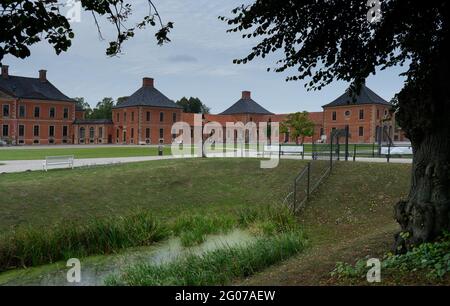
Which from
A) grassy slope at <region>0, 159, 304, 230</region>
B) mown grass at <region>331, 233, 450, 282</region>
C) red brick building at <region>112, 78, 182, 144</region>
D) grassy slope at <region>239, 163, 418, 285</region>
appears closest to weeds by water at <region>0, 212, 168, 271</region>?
grassy slope at <region>0, 159, 304, 230</region>

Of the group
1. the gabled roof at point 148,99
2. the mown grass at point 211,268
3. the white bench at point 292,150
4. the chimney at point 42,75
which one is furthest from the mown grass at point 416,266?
the chimney at point 42,75

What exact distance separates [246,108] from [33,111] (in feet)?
114

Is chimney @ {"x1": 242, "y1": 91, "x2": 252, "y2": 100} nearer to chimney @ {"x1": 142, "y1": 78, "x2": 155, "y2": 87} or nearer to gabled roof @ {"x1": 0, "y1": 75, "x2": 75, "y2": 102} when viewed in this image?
chimney @ {"x1": 142, "y1": 78, "x2": 155, "y2": 87}

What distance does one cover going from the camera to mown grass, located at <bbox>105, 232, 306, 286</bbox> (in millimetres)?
7777

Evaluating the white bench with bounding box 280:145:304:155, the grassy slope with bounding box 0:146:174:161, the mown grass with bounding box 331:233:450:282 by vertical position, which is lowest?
the mown grass with bounding box 331:233:450:282

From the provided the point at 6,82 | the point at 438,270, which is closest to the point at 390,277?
the point at 438,270

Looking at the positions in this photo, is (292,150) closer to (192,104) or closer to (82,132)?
(82,132)

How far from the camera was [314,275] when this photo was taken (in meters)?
6.30

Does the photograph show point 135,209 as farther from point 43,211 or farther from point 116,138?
point 116,138

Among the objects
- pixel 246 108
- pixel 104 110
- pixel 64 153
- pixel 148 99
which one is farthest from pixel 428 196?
pixel 104 110

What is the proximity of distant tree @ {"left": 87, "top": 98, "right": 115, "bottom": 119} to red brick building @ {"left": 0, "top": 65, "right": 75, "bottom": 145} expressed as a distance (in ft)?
89.0

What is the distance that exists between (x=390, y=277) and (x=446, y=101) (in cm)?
298

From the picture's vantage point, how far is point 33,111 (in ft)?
212

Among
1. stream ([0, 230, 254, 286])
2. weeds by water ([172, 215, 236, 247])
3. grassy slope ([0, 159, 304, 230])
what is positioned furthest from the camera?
grassy slope ([0, 159, 304, 230])
